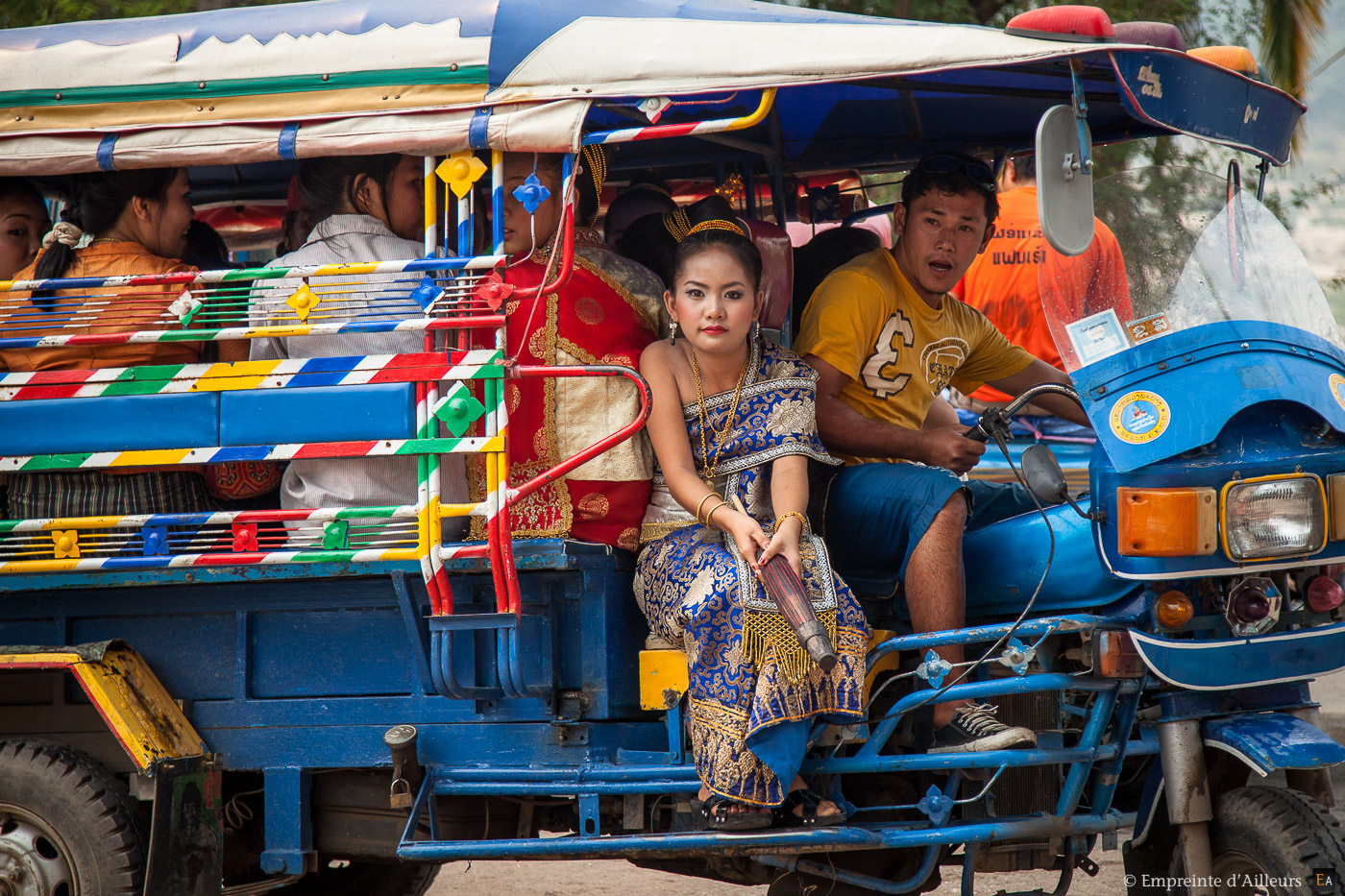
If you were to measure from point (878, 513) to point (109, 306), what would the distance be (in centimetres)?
217

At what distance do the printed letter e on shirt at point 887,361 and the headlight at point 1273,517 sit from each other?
45.1 inches

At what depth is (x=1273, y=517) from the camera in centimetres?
293

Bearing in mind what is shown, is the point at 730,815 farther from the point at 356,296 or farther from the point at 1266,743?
the point at 356,296

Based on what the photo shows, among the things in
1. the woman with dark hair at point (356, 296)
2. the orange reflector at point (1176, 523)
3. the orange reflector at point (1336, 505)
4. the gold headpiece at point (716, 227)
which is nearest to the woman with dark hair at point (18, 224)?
the woman with dark hair at point (356, 296)

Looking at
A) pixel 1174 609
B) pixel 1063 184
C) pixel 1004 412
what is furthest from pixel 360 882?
pixel 1063 184

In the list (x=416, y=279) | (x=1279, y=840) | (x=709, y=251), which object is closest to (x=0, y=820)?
(x=416, y=279)

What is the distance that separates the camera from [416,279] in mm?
3234

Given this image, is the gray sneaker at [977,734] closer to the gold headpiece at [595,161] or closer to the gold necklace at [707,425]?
the gold necklace at [707,425]

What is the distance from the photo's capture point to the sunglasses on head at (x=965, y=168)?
3.93 metres

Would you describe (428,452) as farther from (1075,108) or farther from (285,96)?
(1075,108)

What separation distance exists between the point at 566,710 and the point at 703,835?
490mm

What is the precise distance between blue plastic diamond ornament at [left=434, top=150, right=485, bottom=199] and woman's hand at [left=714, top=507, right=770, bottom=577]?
1048mm

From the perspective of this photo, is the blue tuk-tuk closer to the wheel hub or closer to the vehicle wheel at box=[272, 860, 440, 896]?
the wheel hub

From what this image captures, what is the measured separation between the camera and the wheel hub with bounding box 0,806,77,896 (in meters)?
3.44
